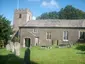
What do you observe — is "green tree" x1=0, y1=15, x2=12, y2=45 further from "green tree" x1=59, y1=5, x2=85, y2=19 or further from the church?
the church

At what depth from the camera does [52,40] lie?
87.5ft

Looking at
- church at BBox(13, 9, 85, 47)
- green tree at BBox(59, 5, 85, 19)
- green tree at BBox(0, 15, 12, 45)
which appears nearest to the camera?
green tree at BBox(59, 5, 85, 19)

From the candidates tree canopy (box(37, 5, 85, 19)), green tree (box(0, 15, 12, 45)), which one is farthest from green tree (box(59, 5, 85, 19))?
green tree (box(0, 15, 12, 45))

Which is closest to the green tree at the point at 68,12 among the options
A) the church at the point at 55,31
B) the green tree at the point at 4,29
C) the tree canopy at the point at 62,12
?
the tree canopy at the point at 62,12

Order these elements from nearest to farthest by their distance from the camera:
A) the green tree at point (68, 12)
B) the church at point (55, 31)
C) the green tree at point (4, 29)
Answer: the green tree at point (68, 12) → the green tree at point (4, 29) → the church at point (55, 31)

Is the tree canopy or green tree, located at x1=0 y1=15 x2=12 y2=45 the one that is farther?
green tree, located at x1=0 y1=15 x2=12 y2=45

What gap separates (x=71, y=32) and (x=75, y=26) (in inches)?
36.8

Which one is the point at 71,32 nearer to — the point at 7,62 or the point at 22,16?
the point at 22,16

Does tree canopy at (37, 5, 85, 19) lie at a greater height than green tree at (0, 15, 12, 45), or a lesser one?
greater

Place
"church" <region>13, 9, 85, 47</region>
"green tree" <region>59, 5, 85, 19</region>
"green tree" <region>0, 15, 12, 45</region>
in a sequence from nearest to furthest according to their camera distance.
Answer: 1. "green tree" <region>59, 5, 85, 19</region>
2. "green tree" <region>0, 15, 12, 45</region>
3. "church" <region>13, 9, 85, 47</region>

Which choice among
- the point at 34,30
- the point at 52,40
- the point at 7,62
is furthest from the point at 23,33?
the point at 7,62

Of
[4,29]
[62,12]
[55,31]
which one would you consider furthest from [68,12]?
[55,31]

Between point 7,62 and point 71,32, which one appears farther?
point 71,32

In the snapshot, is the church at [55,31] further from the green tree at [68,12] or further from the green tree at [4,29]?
the green tree at [68,12]
